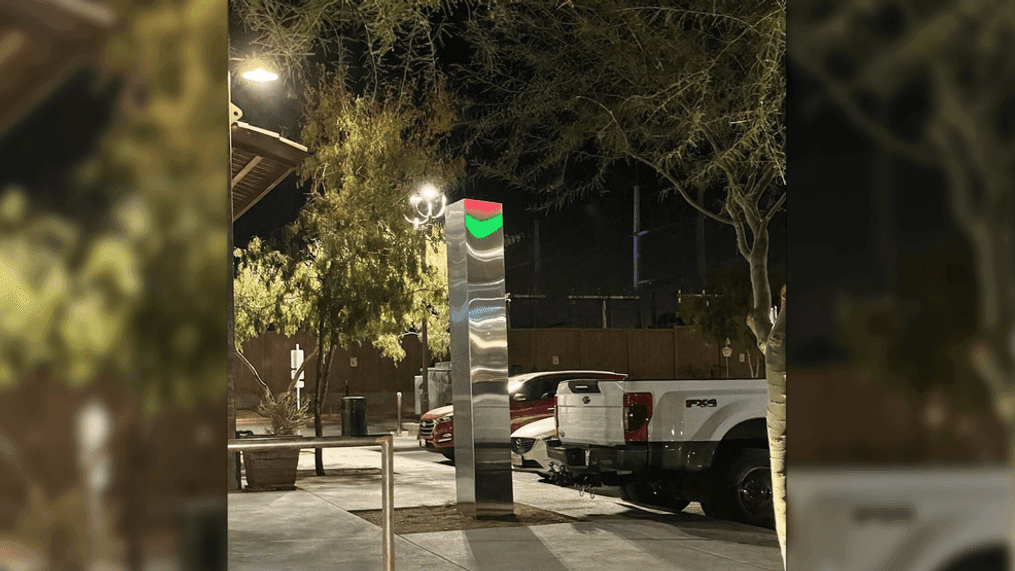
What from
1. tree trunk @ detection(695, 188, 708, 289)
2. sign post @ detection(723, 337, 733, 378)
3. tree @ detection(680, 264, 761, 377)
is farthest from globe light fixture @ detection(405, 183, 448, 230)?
tree trunk @ detection(695, 188, 708, 289)

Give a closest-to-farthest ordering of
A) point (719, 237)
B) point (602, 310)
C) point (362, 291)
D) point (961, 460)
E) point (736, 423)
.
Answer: point (961, 460) → point (736, 423) → point (362, 291) → point (719, 237) → point (602, 310)

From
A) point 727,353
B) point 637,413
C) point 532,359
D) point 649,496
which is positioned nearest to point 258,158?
point 637,413

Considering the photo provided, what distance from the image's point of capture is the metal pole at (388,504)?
449cm

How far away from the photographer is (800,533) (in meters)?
1.76

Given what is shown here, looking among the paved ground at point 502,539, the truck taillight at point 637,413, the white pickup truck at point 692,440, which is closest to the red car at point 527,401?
the paved ground at point 502,539

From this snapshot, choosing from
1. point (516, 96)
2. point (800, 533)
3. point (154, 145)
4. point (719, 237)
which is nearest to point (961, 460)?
point (800, 533)

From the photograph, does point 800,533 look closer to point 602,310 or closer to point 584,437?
point 584,437

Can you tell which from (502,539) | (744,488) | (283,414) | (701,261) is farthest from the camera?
(701,261)

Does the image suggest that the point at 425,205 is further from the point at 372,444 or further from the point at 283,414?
the point at 372,444

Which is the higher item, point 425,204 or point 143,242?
point 425,204

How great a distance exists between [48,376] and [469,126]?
6.68 m

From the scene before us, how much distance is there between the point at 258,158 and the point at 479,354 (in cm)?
445

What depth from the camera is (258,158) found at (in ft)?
42.9

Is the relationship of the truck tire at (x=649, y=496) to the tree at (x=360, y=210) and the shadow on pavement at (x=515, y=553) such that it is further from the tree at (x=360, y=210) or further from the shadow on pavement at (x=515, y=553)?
the tree at (x=360, y=210)
